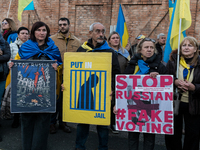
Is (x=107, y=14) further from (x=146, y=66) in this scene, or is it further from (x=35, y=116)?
(x=35, y=116)

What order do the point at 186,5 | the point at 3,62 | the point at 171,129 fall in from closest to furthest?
the point at 171,129 → the point at 186,5 → the point at 3,62

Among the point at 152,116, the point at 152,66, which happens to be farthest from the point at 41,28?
the point at 152,116

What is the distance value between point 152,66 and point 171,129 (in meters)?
0.82

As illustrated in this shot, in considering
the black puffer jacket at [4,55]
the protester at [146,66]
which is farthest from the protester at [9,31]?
the protester at [146,66]

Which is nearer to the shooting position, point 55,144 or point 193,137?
point 193,137

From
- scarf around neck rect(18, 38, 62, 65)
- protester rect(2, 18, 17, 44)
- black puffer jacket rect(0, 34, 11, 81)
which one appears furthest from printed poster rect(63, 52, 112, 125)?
protester rect(2, 18, 17, 44)

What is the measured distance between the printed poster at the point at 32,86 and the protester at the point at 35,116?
15cm

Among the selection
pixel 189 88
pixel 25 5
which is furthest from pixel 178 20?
pixel 25 5

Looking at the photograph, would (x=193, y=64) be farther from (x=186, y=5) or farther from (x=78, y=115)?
(x=78, y=115)

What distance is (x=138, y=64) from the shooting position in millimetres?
2682

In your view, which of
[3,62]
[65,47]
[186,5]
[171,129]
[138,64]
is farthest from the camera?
[65,47]

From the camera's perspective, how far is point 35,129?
2.82 m

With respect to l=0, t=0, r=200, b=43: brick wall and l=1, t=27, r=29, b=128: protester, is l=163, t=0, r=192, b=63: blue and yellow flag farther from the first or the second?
l=0, t=0, r=200, b=43: brick wall

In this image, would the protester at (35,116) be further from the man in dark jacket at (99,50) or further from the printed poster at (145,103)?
the printed poster at (145,103)
